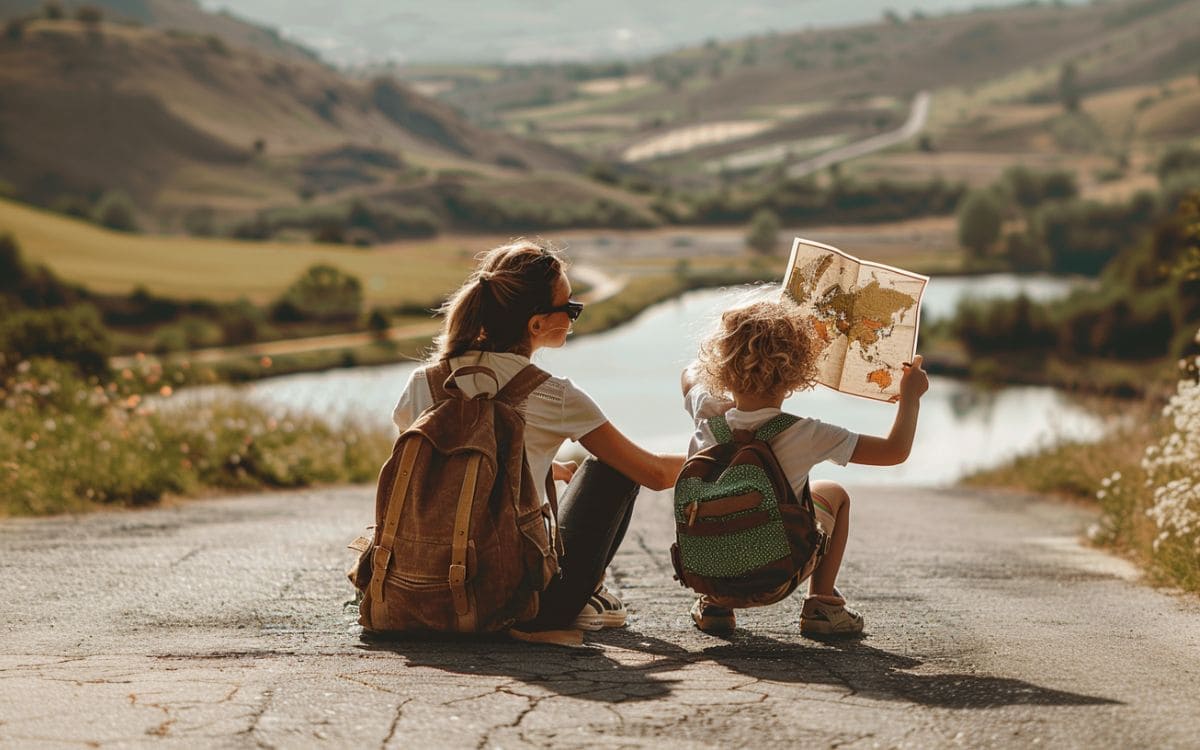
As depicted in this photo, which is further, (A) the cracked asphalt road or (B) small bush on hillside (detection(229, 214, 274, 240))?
(B) small bush on hillside (detection(229, 214, 274, 240))

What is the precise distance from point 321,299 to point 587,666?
3388 inches

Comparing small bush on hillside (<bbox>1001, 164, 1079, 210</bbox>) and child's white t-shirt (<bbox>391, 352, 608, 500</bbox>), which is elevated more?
small bush on hillside (<bbox>1001, 164, 1079, 210</bbox>)

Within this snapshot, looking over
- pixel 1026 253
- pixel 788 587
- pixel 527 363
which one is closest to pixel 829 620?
pixel 788 587

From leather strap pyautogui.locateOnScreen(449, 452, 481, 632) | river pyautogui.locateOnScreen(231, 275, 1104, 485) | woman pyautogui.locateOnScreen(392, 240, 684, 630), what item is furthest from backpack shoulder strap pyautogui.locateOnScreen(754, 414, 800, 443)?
river pyautogui.locateOnScreen(231, 275, 1104, 485)

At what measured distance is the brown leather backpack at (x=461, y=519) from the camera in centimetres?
449

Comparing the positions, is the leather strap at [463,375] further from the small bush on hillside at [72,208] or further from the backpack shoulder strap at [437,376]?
the small bush on hillside at [72,208]

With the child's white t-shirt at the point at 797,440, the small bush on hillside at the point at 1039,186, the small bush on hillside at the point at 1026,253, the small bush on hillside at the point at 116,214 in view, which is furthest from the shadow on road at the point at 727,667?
the small bush on hillside at the point at 1039,186

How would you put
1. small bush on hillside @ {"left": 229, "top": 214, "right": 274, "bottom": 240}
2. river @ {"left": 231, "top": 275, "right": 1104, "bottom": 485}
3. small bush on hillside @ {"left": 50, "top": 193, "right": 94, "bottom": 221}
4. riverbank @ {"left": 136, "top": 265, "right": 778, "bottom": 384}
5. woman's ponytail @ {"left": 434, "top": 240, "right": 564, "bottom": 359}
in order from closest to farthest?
woman's ponytail @ {"left": 434, "top": 240, "right": 564, "bottom": 359}, river @ {"left": 231, "top": 275, "right": 1104, "bottom": 485}, riverbank @ {"left": 136, "top": 265, "right": 778, "bottom": 384}, small bush on hillside @ {"left": 50, "top": 193, "right": 94, "bottom": 221}, small bush on hillside @ {"left": 229, "top": 214, "right": 274, "bottom": 240}

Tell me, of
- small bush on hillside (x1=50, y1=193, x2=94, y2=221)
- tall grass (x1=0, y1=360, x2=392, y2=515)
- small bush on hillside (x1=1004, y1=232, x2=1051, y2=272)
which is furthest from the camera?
small bush on hillside (x1=50, y1=193, x2=94, y2=221)

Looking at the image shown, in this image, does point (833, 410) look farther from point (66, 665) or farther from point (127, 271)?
point (127, 271)

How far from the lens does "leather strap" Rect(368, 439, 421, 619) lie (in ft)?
14.8

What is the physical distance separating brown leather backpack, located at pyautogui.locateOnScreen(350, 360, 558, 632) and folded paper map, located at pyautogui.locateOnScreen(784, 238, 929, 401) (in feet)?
3.48

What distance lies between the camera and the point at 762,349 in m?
4.60

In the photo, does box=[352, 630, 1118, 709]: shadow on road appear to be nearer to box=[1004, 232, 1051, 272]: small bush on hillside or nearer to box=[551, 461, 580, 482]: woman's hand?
box=[551, 461, 580, 482]: woman's hand
